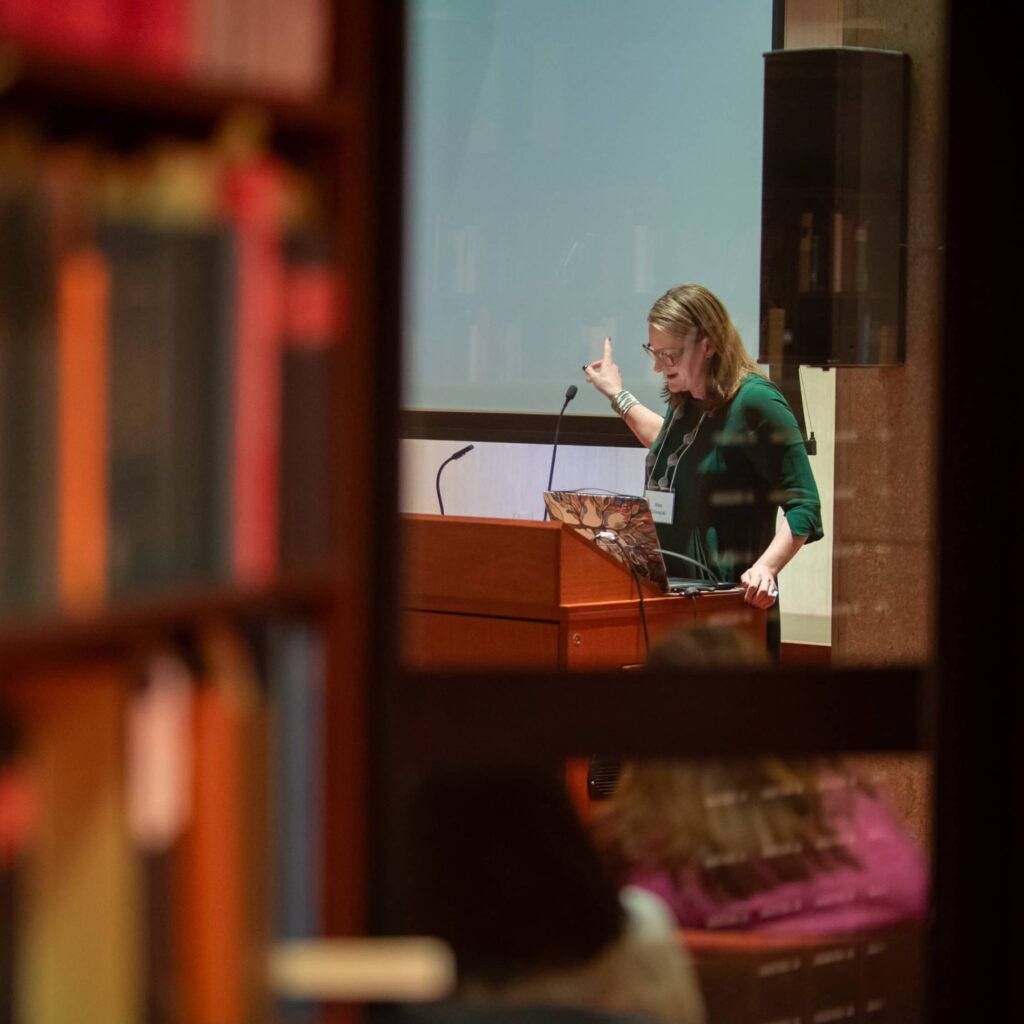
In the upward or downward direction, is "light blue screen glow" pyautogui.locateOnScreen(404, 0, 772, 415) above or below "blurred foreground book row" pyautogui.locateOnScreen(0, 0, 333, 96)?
above

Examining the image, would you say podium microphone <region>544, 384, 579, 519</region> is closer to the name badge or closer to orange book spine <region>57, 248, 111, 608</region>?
the name badge

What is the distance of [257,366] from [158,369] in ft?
0.30

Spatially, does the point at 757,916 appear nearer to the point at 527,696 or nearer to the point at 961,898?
the point at 961,898

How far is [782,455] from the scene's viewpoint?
290 cm

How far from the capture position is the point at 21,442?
104 centimetres

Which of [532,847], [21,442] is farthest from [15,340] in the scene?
[532,847]

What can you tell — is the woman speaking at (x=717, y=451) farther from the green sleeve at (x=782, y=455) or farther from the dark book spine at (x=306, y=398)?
the dark book spine at (x=306, y=398)

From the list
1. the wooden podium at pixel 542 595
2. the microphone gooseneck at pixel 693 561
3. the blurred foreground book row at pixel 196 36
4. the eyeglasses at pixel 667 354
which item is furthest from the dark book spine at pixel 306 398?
the eyeglasses at pixel 667 354

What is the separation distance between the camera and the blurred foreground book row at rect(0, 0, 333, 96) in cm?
110

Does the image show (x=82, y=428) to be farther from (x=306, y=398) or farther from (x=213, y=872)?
(x=213, y=872)

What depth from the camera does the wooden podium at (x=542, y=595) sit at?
8.90ft

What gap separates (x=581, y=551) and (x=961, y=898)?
1.30 metres

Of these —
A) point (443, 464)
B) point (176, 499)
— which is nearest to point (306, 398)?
point (176, 499)

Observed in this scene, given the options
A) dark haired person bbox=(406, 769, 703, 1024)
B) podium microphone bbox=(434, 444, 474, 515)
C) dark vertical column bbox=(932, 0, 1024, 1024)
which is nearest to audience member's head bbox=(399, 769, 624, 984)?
dark haired person bbox=(406, 769, 703, 1024)
